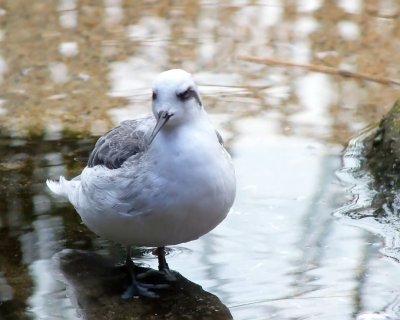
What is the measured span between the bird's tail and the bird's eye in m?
1.12

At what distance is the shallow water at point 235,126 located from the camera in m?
4.79

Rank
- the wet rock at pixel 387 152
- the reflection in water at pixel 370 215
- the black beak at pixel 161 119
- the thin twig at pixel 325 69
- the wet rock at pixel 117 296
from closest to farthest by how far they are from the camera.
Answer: the black beak at pixel 161 119 → the reflection in water at pixel 370 215 → the wet rock at pixel 117 296 → the wet rock at pixel 387 152 → the thin twig at pixel 325 69

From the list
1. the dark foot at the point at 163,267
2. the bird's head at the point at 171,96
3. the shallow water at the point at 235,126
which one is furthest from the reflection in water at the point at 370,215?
the bird's head at the point at 171,96

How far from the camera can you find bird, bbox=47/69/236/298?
4.26 meters

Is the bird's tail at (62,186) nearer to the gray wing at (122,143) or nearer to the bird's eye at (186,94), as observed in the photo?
the gray wing at (122,143)

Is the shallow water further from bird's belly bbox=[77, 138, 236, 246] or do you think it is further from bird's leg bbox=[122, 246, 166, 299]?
bird's belly bbox=[77, 138, 236, 246]

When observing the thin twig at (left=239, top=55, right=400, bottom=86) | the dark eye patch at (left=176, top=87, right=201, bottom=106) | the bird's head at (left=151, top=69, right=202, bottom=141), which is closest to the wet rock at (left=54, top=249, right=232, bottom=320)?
the bird's head at (left=151, top=69, right=202, bottom=141)

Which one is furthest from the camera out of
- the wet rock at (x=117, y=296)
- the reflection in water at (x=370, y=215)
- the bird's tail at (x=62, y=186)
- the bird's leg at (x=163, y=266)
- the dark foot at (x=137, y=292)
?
the bird's tail at (x=62, y=186)

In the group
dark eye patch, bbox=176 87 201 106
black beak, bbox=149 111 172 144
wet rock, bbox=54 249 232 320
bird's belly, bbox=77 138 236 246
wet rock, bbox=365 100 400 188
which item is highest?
dark eye patch, bbox=176 87 201 106

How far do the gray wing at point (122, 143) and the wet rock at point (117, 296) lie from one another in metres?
0.56

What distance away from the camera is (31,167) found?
20.3 ft

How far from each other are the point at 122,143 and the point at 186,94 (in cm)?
63

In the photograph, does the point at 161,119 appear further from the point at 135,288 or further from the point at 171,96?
the point at 135,288

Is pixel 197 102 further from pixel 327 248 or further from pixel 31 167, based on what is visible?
pixel 31 167
